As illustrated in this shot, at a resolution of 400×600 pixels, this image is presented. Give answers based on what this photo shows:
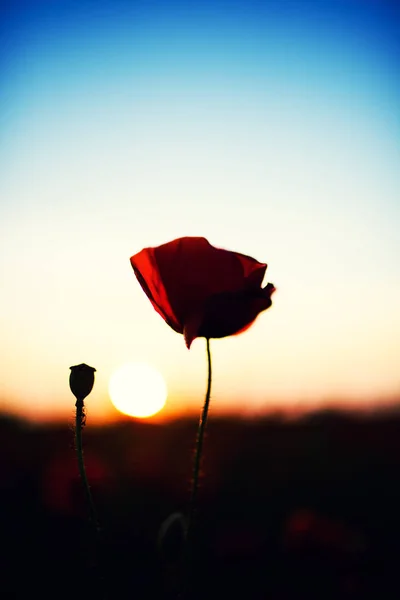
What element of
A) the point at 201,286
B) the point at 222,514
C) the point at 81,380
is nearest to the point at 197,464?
the point at 81,380

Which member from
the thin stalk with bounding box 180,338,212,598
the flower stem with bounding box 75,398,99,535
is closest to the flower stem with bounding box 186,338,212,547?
the thin stalk with bounding box 180,338,212,598

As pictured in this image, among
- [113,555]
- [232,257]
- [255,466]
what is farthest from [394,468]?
[232,257]

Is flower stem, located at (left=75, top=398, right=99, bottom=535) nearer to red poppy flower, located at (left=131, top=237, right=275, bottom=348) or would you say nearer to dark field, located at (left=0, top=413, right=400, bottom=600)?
dark field, located at (left=0, top=413, right=400, bottom=600)

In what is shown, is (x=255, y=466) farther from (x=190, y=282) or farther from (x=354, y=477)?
(x=190, y=282)

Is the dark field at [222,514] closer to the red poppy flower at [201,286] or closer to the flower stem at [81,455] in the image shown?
the flower stem at [81,455]

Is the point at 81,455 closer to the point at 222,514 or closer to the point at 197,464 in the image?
the point at 197,464
